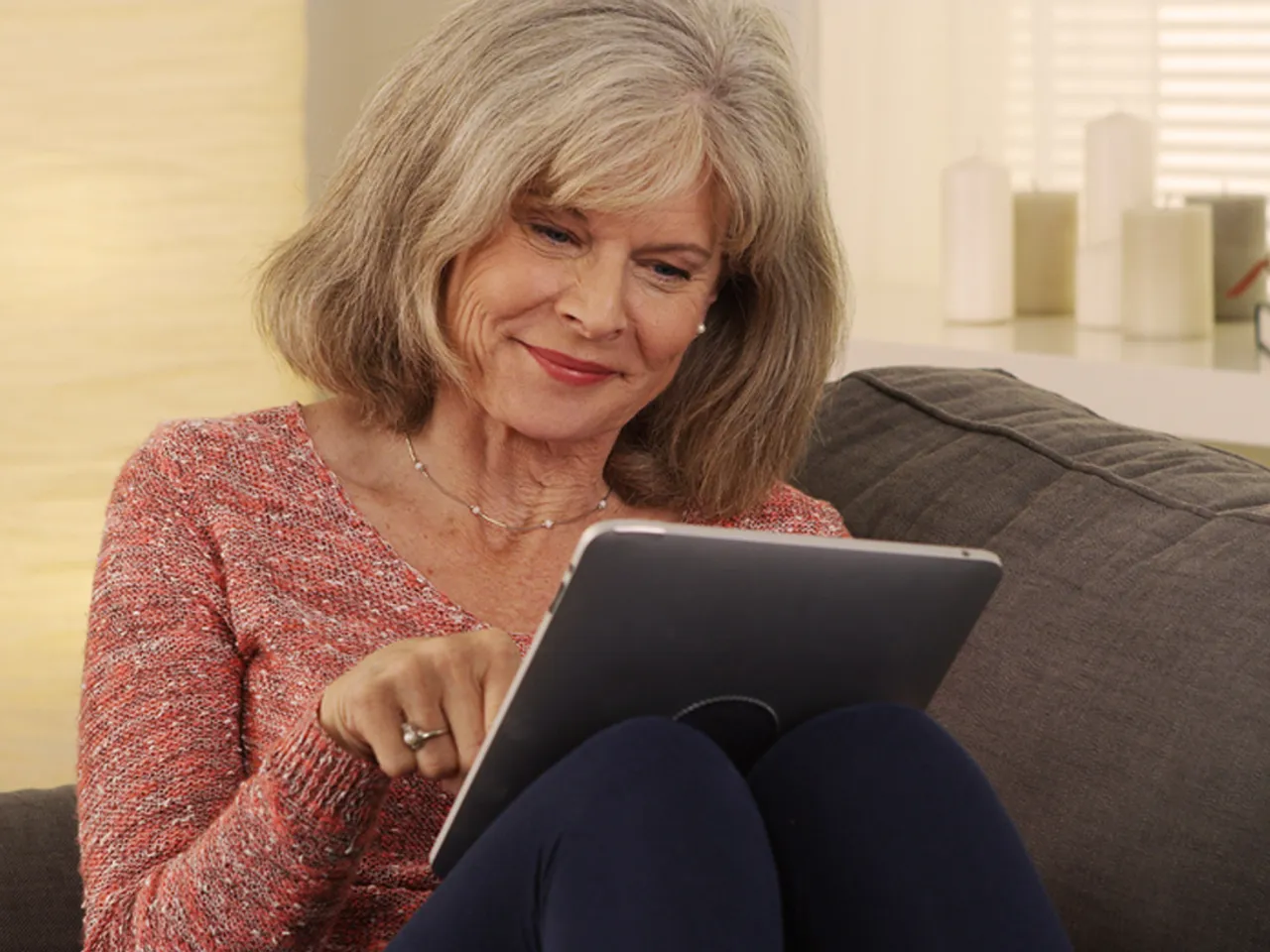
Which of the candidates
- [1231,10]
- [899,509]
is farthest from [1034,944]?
[1231,10]

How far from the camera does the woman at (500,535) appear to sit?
928mm

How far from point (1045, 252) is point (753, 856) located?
A: 65.4 inches

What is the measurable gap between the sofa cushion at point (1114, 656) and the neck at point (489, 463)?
294 millimetres

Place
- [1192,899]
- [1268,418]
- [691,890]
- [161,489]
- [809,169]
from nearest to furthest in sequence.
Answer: [691,890] < [1192,899] < [161,489] < [809,169] < [1268,418]

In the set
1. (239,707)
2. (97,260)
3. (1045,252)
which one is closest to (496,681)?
(239,707)

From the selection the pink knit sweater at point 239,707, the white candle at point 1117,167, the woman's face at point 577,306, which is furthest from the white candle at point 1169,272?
the pink knit sweater at point 239,707

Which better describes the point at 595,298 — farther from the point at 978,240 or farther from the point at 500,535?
the point at 978,240

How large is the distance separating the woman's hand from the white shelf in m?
0.95

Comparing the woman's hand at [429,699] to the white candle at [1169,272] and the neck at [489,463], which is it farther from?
the white candle at [1169,272]

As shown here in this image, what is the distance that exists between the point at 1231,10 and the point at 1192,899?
1.40m

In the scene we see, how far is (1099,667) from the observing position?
49.6 inches

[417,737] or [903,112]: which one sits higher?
[903,112]

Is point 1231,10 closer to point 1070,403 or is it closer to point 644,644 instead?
point 1070,403

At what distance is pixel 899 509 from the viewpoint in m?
1.52
